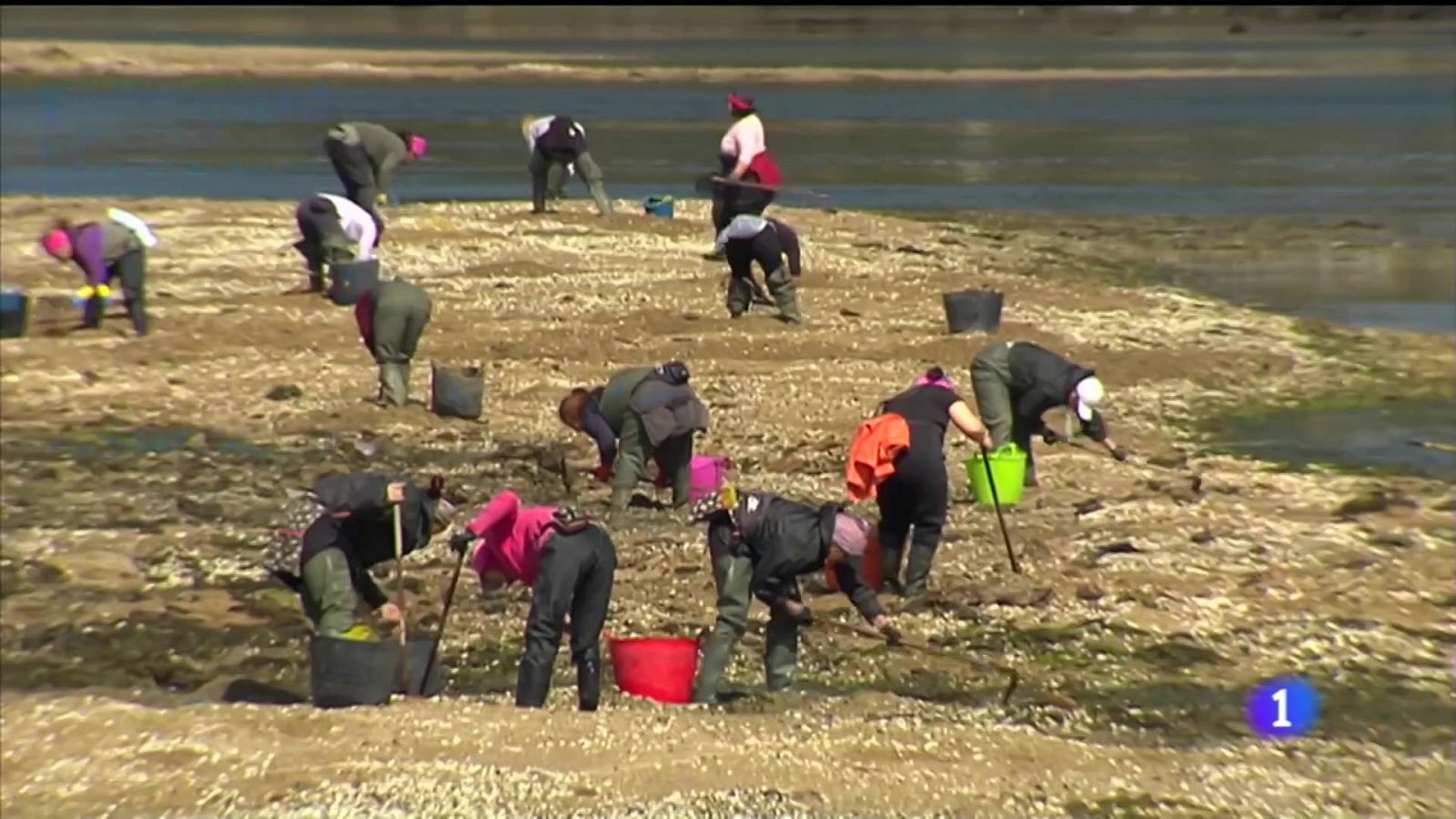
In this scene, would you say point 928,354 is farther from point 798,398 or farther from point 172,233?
point 172,233

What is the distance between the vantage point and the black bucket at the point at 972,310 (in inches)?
885

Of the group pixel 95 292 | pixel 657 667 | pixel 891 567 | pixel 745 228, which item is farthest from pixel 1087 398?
pixel 95 292

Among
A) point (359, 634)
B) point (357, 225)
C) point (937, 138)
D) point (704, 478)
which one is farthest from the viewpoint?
point (937, 138)

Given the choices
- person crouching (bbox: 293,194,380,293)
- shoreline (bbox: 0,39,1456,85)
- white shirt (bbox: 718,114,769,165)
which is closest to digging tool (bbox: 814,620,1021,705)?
person crouching (bbox: 293,194,380,293)

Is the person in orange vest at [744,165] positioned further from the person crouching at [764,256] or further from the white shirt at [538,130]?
the white shirt at [538,130]

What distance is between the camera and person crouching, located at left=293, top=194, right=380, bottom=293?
860 inches

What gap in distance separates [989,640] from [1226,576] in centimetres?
192

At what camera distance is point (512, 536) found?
1170 centimetres

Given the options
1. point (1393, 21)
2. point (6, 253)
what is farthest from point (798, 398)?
point (1393, 21)

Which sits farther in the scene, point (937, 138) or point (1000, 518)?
point (937, 138)

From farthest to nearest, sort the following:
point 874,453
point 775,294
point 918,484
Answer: point 775,294
point 918,484
point 874,453

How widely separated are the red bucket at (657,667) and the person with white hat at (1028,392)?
357 centimetres

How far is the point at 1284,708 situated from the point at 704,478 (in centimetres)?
502

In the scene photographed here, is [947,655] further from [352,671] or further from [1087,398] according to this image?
[352,671]
